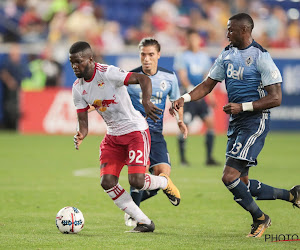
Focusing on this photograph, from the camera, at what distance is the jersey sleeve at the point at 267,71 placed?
22.1 ft

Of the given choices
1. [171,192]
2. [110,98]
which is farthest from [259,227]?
[110,98]

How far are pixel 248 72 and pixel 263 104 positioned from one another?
423mm

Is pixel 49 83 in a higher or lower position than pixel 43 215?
higher

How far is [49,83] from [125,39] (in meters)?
3.50

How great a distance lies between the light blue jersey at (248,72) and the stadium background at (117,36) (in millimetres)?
12184

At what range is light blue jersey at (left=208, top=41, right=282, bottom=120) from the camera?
6777mm

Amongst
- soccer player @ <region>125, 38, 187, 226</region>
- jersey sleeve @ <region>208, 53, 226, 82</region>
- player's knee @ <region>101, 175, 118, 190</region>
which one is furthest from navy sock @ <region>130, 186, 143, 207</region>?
jersey sleeve @ <region>208, 53, 226, 82</region>

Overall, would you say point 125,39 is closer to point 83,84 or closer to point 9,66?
point 9,66

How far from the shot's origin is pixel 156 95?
8.40m

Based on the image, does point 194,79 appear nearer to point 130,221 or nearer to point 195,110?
point 195,110

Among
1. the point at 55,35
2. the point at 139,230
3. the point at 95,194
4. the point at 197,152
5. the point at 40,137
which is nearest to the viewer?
the point at 139,230

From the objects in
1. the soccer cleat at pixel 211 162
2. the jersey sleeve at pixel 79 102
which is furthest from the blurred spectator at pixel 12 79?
the jersey sleeve at pixel 79 102

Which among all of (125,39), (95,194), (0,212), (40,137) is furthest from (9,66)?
(0,212)

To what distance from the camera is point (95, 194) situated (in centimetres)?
1009
